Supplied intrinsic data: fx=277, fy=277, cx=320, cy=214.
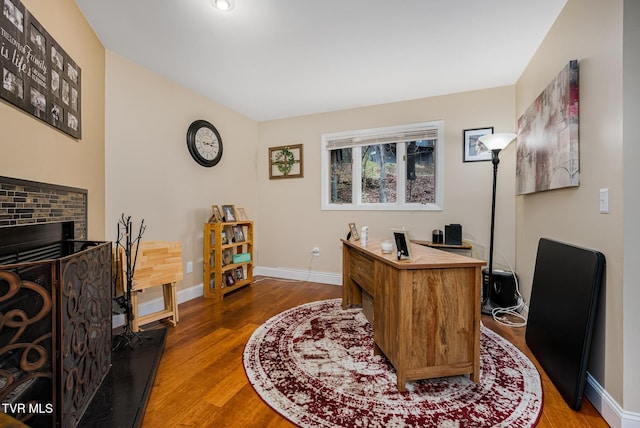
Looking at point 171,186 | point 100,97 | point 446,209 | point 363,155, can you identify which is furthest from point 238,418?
point 363,155

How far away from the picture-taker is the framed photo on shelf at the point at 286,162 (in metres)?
4.16

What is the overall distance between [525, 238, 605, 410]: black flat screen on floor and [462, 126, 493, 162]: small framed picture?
1.38m

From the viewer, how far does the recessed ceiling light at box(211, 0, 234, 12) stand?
6.05 feet

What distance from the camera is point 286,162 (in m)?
4.23

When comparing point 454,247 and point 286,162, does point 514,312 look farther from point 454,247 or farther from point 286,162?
point 286,162

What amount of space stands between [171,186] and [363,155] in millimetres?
2436

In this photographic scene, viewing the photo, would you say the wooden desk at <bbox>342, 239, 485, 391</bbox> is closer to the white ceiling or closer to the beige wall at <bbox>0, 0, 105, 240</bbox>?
the white ceiling

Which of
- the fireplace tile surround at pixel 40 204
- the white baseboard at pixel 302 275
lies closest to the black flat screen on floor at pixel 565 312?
the white baseboard at pixel 302 275

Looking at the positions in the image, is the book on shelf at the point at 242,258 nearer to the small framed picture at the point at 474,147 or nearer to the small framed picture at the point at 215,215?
the small framed picture at the point at 215,215

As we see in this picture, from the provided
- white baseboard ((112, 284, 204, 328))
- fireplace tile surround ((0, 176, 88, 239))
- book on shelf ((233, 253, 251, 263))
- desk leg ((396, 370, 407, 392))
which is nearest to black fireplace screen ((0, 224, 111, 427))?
fireplace tile surround ((0, 176, 88, 239))

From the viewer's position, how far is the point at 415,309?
1.60 meters

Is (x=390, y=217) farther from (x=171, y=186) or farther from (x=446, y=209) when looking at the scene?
(x=171, y=186)

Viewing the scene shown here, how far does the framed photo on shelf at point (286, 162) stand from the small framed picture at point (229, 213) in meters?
0.97

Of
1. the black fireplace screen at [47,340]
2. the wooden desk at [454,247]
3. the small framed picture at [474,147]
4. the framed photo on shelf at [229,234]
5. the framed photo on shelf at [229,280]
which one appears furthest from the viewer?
the framed photo on shelf at [229,234]
